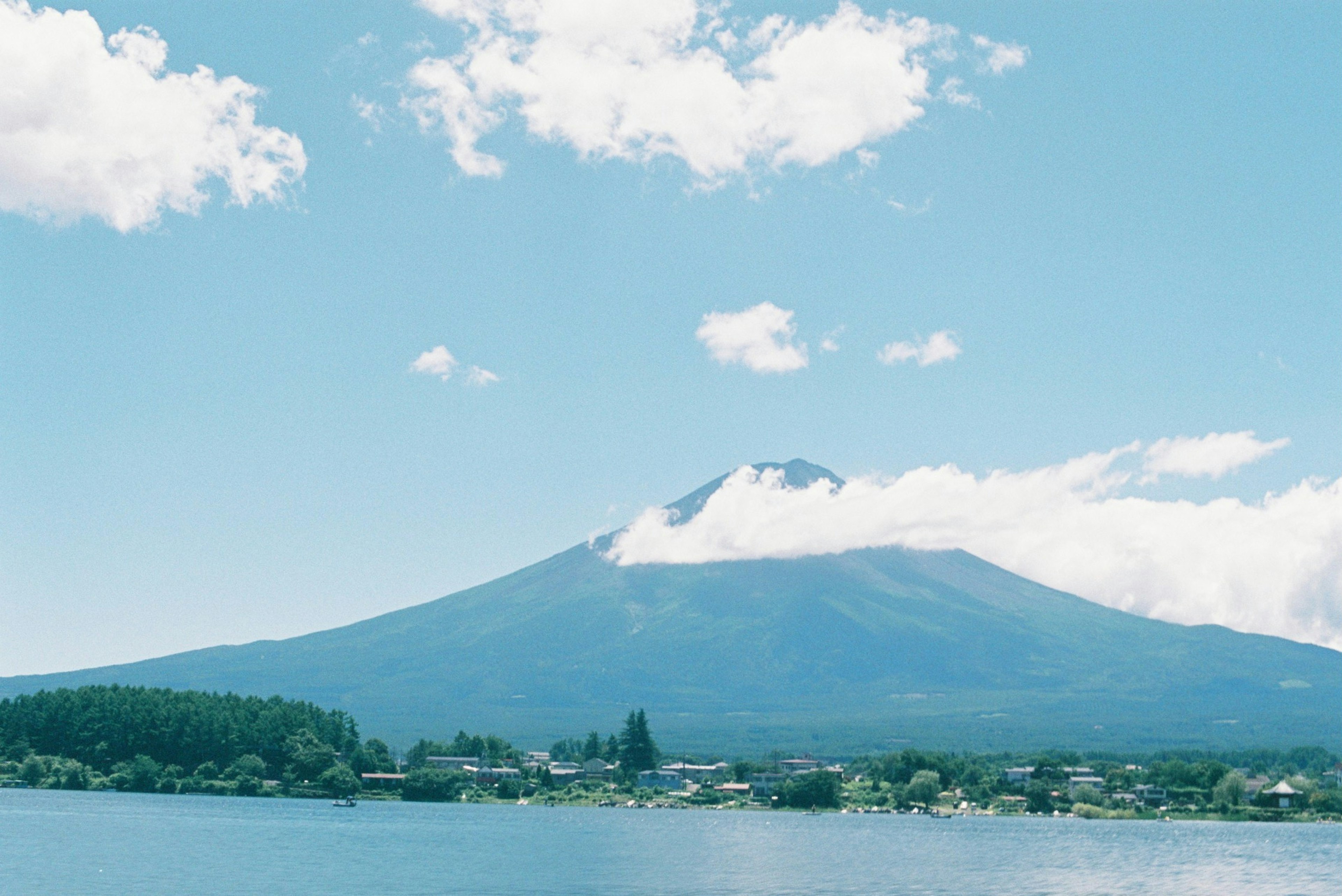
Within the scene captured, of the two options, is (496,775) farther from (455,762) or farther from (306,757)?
(306,757)

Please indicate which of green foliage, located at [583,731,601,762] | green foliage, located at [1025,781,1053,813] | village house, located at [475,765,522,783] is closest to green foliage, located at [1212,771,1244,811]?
green foliage, located at [1025,781,1053,813]

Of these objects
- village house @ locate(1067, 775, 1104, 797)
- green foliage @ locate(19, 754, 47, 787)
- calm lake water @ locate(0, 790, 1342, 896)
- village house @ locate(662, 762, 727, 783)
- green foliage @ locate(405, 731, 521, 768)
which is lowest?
calm lake water @ locate(0, 790, 1342, 896)

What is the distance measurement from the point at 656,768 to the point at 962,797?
33.6 metres

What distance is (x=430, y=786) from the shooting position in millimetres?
140250

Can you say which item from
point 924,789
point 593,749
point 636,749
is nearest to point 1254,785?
point 924,789

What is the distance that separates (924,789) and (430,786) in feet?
147

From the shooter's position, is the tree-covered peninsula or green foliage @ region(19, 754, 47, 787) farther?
green foliage @ region(19, 754, 47, 787)

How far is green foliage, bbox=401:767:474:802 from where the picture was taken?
460ft

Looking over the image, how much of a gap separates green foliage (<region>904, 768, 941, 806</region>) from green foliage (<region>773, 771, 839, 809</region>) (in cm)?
683

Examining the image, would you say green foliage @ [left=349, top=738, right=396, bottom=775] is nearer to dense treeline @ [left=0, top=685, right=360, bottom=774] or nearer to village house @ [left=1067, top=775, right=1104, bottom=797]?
dense treeline @ [left=0, top=685, right=360, bottom=774]

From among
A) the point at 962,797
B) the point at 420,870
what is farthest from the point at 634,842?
the point at 962,797

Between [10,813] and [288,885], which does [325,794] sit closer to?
[10,813]

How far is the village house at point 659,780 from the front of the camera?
536 ft

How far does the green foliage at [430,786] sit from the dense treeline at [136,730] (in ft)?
35.8
